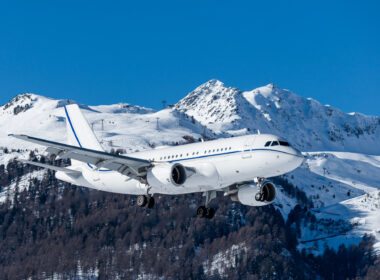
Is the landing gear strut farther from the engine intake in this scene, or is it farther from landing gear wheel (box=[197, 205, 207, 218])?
landing gear wheel (box=[197, 205, 207, 218])

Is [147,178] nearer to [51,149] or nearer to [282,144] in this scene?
[51,149]

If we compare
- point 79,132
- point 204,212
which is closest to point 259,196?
point 204,212

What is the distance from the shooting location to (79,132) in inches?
2906

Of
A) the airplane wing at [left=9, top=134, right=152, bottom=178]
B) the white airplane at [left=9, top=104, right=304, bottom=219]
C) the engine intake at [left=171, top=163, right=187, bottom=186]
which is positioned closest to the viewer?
the white airplane at [left=9, top=104, right=304, bottom=219]

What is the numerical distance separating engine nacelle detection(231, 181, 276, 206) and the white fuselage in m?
1.88

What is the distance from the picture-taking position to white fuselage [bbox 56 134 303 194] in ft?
161

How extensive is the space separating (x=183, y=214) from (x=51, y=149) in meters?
45.2

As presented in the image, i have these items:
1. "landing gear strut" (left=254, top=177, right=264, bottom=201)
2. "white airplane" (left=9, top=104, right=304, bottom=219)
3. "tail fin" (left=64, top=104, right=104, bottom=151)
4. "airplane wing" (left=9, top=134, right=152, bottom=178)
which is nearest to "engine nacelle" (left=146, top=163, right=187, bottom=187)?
"white airplane" (left=9, top=104, right=304, bottom=219)

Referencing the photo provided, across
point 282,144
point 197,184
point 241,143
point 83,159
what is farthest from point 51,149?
point 282,144

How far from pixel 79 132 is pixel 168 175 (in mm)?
24323

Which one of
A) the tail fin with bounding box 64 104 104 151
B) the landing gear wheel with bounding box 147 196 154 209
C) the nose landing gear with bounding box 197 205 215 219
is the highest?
the tail fin with bounding box 64 104 104 151

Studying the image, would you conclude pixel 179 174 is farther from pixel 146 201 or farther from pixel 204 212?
pixel 204 212

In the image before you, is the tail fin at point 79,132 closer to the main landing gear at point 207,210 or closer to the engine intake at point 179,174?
the main landing gear at point 207,210

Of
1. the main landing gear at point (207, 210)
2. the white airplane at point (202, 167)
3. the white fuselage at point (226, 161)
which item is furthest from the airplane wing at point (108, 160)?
the main landing gear at point (207, 210)
